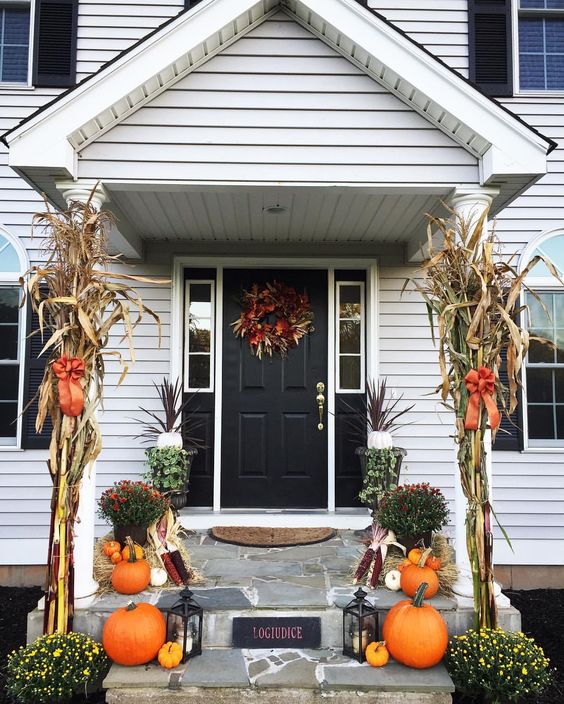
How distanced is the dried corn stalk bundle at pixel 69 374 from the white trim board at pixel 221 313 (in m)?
1.88

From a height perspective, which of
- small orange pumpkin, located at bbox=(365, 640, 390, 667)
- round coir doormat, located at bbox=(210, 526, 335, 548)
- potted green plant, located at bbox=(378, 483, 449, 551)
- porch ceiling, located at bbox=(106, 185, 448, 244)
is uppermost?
porch ceiling, located at bbox=(106, 185, 448, 244)

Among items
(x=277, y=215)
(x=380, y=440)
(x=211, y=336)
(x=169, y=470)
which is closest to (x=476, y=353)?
(x=380, y=440)

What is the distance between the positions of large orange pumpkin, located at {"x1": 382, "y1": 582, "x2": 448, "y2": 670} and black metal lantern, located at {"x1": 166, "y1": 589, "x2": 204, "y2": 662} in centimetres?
95

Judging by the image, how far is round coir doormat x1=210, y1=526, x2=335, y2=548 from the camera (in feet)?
13.5

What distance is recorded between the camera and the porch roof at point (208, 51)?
3.04 metres

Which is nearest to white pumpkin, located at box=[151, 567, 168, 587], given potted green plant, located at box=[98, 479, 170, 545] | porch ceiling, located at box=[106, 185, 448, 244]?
potted green plant, located at box=[98, 479, 170, 545]

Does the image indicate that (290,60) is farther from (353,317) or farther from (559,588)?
(559,588)

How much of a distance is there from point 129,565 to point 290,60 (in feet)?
9.92

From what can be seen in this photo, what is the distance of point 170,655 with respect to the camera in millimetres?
2674

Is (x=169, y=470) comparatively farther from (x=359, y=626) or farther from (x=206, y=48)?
(x=206, y=48)

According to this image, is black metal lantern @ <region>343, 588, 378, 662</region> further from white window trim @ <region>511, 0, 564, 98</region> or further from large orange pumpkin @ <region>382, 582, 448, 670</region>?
white window trim @ <region>511, 0, 564, 98</region>

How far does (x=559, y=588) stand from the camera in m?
4.72

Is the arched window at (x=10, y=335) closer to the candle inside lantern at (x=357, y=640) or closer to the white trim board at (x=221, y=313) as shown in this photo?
the white trim board at (x=221, y=313)

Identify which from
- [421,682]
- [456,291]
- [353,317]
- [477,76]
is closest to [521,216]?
[477,76]
